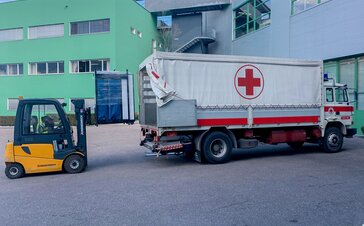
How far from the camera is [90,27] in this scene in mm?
30609

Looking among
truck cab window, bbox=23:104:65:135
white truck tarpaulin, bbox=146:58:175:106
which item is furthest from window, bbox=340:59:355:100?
truck cab window, bbox=23:104:65:135

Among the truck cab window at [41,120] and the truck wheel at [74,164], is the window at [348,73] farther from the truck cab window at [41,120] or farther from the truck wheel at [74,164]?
the truck cab window at [41,120]

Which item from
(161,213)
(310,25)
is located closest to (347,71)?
(310,25)

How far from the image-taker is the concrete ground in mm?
5449

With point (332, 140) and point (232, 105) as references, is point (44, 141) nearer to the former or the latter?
point (232, 105)

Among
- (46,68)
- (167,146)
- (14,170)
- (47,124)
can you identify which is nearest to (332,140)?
(167,146)

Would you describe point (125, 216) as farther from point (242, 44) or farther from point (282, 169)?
point (242, 44)

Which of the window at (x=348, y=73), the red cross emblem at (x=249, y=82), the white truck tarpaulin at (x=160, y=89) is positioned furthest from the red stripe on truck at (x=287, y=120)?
the window at (x=348, y=73)

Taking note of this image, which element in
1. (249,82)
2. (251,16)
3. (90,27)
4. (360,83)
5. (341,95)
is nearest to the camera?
(249,82)

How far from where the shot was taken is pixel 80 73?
30.7 m

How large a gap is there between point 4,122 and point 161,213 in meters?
29.0

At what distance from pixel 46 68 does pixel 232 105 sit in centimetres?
2597

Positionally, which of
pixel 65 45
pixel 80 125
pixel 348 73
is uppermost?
pixel 65 45

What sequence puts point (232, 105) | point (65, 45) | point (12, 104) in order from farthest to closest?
point (12, 104) < point (65, 45) < point (232, 105)
